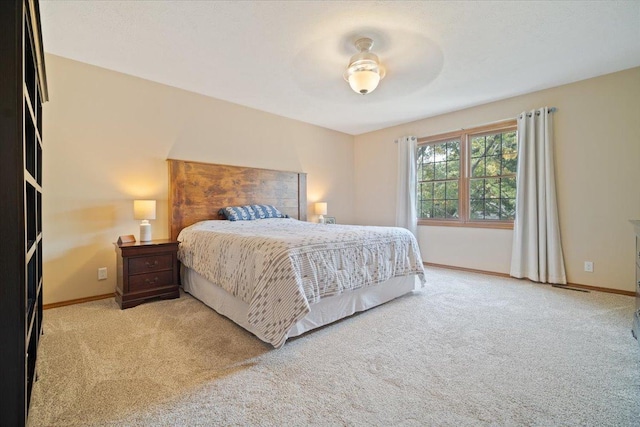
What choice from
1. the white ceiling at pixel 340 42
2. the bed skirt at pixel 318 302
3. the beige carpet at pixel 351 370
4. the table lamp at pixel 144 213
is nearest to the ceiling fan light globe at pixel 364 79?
the white ceiling at pixel 340 42

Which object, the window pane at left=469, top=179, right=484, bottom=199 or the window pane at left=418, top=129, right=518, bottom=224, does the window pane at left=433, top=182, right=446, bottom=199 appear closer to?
the window pane at left=418, top=129, right=518, bottom=224

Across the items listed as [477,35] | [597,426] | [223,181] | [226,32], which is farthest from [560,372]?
[223,181]

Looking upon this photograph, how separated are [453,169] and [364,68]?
8.84ft

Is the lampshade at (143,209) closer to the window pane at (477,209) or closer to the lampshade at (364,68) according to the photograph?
the lampshade at (364,68)

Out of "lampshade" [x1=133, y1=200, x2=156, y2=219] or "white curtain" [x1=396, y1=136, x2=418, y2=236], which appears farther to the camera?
"white curtain" [x1=396, y1=136, x2=418, y2=236]

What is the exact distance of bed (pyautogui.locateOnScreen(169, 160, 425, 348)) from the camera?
6.37 ft

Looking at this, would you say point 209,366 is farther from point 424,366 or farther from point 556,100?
point 556,100

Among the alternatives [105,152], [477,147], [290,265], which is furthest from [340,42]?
[477,147]

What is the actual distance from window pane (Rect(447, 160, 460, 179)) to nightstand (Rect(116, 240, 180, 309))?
404cm

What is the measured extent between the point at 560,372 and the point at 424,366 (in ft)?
2.50

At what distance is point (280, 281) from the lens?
192 centimetres

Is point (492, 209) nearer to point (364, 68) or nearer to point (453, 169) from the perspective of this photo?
point (453, 169)

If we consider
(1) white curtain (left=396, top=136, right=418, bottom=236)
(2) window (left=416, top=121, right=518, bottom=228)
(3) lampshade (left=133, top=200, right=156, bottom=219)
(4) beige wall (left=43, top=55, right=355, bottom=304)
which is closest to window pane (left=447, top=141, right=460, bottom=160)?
(2) window (left=416, top=121, right=518, bottom=228)

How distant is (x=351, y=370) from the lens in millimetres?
1704
